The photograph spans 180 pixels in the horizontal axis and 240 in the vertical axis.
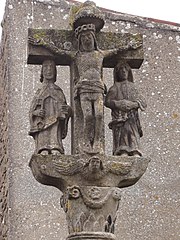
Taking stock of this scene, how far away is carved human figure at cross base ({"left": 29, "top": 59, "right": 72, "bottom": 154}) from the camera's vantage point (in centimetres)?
429

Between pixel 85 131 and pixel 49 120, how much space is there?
0.85 ft

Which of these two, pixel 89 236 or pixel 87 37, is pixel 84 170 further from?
pixel 87 37

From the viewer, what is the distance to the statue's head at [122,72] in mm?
4637

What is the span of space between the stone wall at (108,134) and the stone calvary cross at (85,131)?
2480 mm

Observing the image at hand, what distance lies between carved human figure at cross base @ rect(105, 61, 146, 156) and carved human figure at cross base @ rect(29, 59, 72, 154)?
13.0 inches

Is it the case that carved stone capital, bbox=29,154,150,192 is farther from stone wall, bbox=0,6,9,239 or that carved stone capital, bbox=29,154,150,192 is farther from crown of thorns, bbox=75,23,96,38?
stone wall, bbox=0,6,9,239

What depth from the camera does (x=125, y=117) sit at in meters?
4.47

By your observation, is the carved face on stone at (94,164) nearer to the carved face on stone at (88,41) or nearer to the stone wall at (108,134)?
the carved face on stone at (88,41)

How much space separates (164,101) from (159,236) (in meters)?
1.66

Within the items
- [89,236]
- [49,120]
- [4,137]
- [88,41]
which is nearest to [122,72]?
[88,41]

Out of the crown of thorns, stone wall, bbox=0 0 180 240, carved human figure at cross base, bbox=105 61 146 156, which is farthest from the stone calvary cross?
stone wall, bbox=0 0 180 240

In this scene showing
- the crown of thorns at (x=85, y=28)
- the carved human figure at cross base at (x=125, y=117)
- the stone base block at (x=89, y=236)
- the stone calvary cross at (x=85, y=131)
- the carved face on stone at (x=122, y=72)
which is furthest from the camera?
the carved face on stone at (x=122, y=72)

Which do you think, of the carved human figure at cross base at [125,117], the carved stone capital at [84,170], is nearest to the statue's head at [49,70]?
the carved human figure at cross base at [125,117]

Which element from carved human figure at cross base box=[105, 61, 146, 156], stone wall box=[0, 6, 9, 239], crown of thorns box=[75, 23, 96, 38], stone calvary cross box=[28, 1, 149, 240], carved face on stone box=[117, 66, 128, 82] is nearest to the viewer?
stone calvary cross box=[28, 1, 149, 240]
